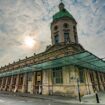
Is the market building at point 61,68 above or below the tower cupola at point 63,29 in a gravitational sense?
below

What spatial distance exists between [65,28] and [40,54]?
7511 millimetres

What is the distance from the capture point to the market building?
66.6 feet

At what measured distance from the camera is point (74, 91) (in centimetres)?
1945

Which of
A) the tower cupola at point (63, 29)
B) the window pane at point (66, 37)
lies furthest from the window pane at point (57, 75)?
the window pane at point (66, 37)

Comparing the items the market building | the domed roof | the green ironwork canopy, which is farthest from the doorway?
the domed roof

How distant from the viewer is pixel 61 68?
2269 centimetres

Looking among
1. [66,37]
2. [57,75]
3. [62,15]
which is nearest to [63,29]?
[66,37]

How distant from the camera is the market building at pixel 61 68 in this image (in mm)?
20297

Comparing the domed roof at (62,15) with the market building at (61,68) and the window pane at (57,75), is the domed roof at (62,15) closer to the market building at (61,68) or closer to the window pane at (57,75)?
the market building at (61,68)

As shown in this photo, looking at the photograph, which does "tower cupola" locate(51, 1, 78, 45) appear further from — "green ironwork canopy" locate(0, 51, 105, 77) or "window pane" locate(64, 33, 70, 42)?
"green ironwork canopy" locate(0, 51, 105, 77)

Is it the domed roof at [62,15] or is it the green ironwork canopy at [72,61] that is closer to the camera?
the green ironwork canopy at [72,61]

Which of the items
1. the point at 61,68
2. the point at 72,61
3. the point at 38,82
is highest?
the point at 72,61

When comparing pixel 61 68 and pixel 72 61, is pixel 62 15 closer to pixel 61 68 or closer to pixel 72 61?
pixel 61 68

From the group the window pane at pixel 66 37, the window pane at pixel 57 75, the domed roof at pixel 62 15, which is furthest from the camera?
the domed roof at pixel 62 15
